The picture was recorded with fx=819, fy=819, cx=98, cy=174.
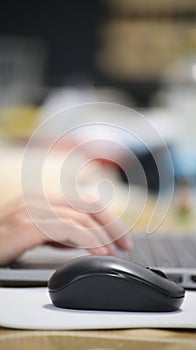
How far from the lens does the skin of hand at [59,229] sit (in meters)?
0.73

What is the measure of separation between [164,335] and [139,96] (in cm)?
257

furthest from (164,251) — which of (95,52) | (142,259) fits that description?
(95,52)

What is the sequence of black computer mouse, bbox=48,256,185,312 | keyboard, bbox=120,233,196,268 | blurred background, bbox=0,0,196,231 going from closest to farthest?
black computer mouse, bbox=48,256,185,312, keyboard, bbox=120,233,196,268, blurred background, bbox=0,0,196,231

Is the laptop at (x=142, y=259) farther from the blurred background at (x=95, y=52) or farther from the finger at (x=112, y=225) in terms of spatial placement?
the blurred background at (x=95, y=52)

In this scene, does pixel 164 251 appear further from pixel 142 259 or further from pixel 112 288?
pixel 112 288

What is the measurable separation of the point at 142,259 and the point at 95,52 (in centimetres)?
231

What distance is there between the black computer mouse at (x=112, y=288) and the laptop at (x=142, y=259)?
0.26ft

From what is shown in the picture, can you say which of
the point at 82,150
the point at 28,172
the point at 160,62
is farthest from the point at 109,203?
the point at 160,62

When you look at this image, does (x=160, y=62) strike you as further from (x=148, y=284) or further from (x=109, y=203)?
(x=148, y=284)

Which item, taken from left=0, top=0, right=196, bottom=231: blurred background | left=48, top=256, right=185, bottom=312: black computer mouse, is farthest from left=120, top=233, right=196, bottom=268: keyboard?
left=0, top=0, right=196, bottom=231: blurred background

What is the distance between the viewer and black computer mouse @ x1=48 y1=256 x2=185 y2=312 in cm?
56

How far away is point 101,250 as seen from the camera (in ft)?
2.47

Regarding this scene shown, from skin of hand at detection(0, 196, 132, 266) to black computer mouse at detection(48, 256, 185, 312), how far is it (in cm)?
16

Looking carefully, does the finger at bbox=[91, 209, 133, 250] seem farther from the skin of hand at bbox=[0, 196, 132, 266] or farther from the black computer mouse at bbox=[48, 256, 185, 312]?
the black computer mouse at bbox=[48, 256, 185, 312]
